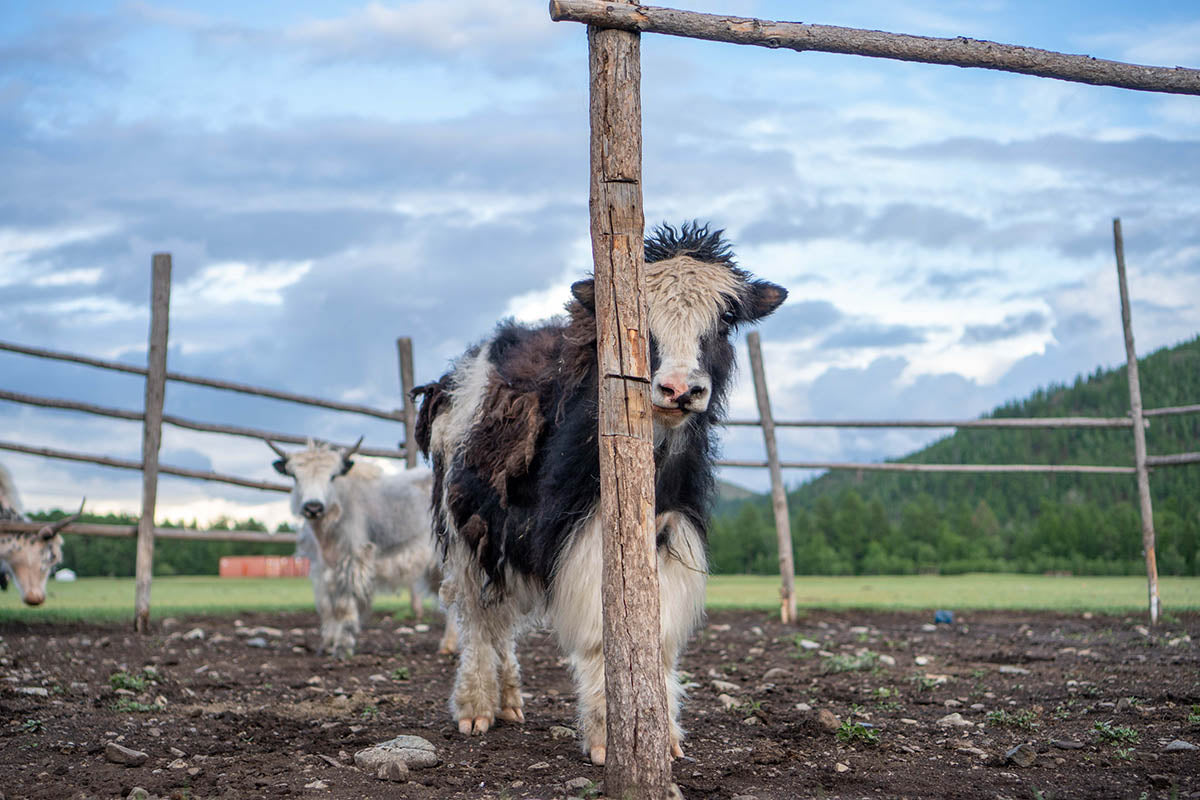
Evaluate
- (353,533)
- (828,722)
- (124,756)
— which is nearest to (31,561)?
(353,533)

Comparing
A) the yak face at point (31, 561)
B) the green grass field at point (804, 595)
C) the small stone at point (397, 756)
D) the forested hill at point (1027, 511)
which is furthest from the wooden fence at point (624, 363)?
the forested hill at point (1027, 511)

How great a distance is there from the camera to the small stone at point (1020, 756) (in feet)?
14.0

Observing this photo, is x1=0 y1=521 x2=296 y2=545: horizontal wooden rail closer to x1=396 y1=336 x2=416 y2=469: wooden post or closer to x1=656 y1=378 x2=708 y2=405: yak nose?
x1=396 y1=336 x2=416 y2=469: wooden post

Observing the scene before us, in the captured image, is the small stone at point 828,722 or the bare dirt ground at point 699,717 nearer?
the bare dirt ground at point 699,717

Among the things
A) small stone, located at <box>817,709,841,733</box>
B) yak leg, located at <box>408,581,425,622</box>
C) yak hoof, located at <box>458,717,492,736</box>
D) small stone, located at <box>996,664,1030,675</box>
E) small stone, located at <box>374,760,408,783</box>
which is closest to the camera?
small stone, located at <box>374,760,408,783</box>

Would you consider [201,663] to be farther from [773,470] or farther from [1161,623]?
[1161,623]

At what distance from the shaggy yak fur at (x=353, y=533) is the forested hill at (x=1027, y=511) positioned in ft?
19.8

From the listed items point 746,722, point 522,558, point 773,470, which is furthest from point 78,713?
point 773,470

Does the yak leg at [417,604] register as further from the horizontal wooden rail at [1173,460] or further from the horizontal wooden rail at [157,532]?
the horizontal wooden rail at [1173,460]

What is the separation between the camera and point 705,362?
408 cm

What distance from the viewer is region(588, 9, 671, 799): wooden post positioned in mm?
3621

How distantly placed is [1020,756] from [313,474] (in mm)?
6004

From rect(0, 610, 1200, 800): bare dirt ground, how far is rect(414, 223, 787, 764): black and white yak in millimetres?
409

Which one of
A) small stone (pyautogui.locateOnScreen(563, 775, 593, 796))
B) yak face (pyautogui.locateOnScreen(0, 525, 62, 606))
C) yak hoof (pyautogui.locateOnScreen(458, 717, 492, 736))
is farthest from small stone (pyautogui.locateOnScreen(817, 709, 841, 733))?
yak face (pyautogui.locateOnScreen(0, 525, 62, 606))
